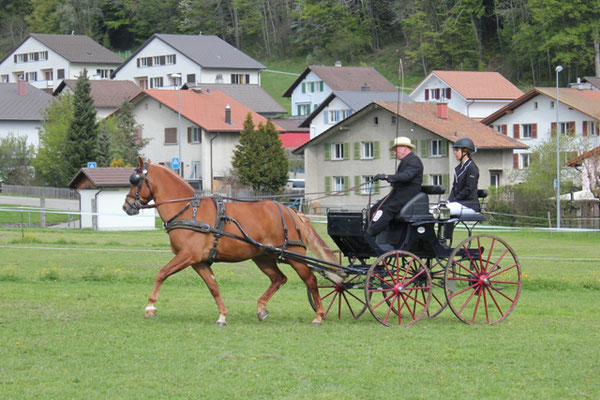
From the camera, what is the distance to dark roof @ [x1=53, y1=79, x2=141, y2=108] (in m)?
95.6

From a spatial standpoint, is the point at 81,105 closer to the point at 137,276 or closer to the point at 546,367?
the point at 137,276

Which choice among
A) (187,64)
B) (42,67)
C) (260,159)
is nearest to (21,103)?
(187,64)

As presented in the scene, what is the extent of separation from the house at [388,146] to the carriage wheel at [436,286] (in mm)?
41865

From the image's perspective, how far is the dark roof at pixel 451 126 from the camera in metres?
60.4

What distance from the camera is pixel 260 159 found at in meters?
63.2

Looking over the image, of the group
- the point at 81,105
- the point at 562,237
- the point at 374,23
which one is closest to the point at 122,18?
the point at 374,23

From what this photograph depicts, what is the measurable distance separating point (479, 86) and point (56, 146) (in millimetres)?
39262

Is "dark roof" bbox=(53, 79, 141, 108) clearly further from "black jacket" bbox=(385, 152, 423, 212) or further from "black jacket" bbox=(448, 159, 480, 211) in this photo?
"black jacket" bbox=(385, 152, 423, 212)

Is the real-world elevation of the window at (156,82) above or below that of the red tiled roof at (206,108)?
above

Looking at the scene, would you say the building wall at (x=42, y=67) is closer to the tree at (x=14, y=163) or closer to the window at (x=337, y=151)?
the tree at (x=14, y=163)

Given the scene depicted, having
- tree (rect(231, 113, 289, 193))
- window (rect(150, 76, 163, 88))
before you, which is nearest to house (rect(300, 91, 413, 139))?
tree (rect(231, 113, 289, 193))

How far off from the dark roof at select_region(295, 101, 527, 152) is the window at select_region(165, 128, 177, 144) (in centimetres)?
1614

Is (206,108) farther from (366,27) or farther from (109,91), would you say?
(366,27)

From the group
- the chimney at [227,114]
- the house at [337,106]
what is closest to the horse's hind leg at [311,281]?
the chimney at [227,114]
